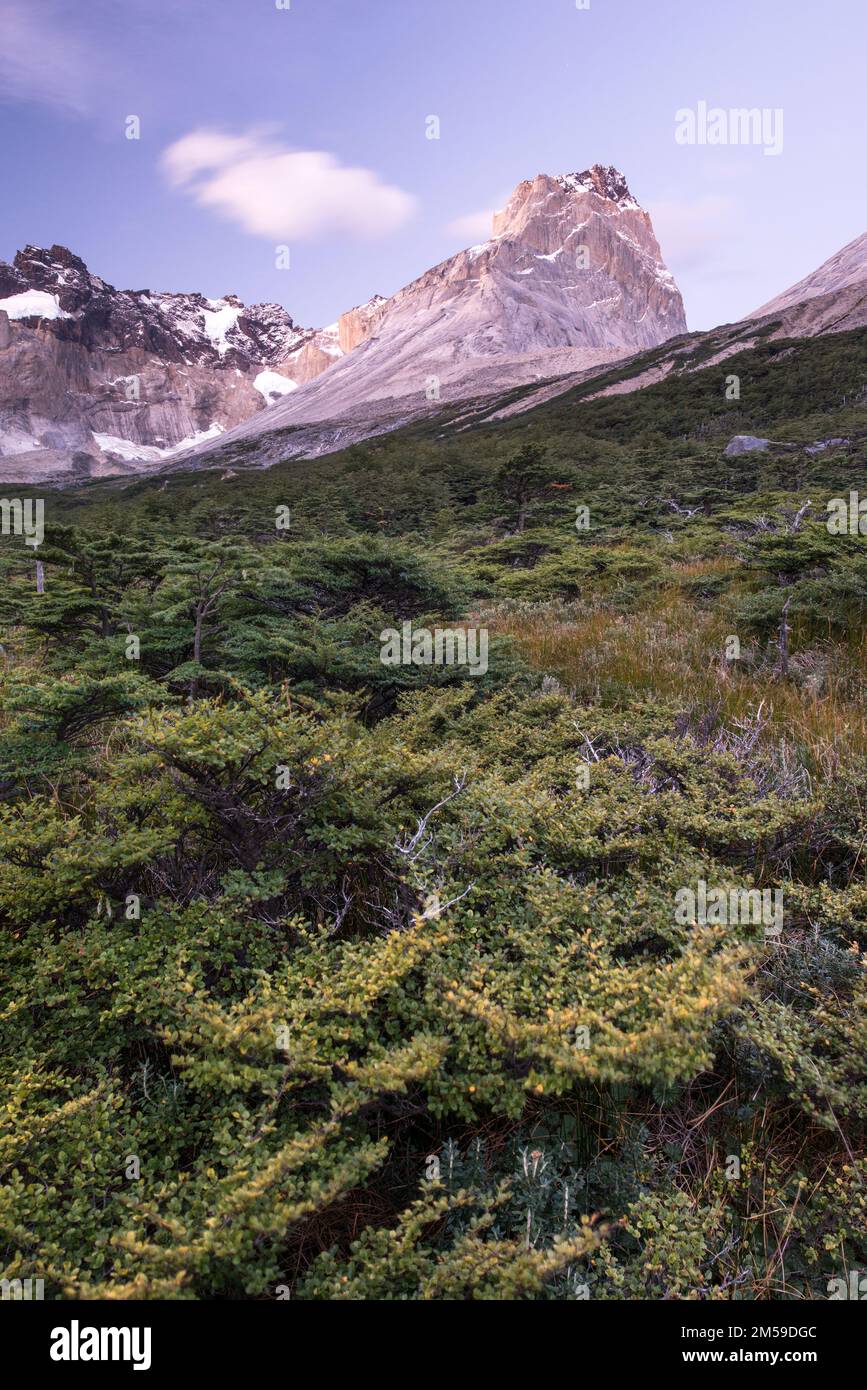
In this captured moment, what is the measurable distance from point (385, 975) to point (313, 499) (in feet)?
78.4

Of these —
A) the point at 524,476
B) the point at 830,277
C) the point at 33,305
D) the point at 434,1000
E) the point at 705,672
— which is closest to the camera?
the point at 434,1000

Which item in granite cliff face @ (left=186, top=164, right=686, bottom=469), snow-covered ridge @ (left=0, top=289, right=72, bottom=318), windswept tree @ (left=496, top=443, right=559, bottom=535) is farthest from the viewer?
snow-covered ridge @ (left=0, top=289, right=72, bottom=318)

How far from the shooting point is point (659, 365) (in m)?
56.3

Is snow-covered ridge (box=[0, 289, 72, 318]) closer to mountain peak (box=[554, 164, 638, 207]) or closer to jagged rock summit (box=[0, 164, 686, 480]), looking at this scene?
jagged rock summit (box=[0, 164, 686, 480])

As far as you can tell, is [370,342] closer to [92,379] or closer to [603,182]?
[92,379]

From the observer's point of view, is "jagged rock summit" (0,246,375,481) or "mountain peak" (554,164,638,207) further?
"mountain peak" (554,164,638,207)

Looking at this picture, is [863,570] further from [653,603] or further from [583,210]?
[583,210]

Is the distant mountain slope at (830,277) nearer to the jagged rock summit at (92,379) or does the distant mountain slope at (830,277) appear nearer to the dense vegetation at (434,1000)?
the dense vegetation at (434,1000)

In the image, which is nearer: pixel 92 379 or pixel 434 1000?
pixel 434 1000

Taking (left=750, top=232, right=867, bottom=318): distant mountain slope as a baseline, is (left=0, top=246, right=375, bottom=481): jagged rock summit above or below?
above

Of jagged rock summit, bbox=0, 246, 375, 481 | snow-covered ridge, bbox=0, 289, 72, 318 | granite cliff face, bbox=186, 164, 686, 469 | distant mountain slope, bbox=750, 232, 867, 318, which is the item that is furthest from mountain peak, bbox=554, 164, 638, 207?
snow-covered ridge, bbox=0, 289, 72, 318

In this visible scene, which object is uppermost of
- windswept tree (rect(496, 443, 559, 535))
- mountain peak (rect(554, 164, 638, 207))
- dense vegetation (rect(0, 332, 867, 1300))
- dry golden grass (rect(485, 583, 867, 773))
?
mountain peak (rect(554, 164, 638, 207))

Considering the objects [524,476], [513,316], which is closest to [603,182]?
[513,316]

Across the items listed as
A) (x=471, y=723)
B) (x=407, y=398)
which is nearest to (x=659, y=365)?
(x=407, y=398)
